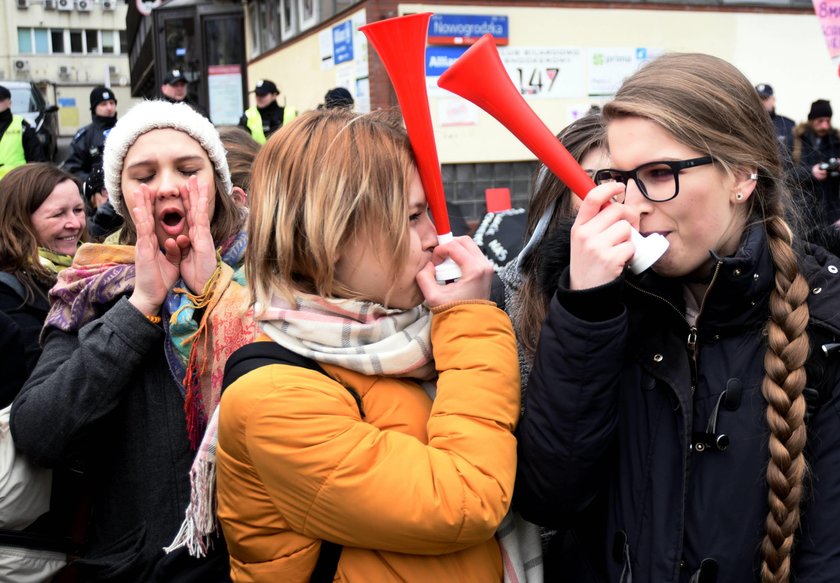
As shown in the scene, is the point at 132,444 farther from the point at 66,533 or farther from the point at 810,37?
the point at 810,37

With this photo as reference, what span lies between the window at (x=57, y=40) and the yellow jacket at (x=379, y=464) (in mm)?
58478

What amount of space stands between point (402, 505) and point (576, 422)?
360 millimetres

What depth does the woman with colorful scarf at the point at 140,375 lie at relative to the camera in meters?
2.10

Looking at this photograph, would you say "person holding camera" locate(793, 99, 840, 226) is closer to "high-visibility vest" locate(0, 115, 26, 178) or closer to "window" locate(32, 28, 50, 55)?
"high-visibility vest" locate(0, 115, 26, 178)

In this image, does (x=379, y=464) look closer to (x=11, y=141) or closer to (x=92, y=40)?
(x=11, y=141)

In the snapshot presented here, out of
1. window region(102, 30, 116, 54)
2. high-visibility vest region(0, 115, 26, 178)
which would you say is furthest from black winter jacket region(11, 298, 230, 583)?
window region(102, 30, 116, 54)

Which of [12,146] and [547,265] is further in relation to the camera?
[12,146]

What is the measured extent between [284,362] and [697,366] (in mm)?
801

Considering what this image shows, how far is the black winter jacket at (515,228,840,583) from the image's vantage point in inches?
61.1

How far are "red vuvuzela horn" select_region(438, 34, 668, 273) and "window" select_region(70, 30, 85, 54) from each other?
191 ft

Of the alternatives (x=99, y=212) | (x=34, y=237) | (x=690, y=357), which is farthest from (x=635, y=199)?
(x=99, y=212)

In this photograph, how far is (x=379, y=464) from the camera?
1.50m

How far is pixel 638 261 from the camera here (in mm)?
1561

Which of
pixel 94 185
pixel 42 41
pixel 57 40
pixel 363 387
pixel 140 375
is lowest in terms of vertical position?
pixel 140 375
